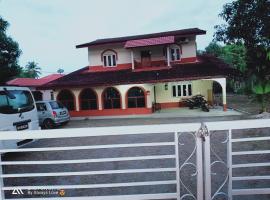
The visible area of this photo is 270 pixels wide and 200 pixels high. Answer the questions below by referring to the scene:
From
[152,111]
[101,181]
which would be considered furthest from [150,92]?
[101,181]

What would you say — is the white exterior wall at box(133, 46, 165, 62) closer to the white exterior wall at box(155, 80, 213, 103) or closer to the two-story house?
the two-story house

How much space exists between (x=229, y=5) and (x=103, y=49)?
11.9 meters

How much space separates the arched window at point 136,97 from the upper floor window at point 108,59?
513cm

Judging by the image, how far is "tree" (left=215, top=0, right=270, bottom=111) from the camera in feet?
53.1

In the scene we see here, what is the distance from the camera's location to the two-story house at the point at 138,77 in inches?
775

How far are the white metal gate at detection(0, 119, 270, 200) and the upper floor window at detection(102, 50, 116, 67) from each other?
14.6m

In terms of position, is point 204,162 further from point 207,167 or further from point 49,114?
point 49,114

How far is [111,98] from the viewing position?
2070 centimetres

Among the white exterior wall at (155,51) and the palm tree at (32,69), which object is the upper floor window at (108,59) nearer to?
the white exterior wall at (155,51)

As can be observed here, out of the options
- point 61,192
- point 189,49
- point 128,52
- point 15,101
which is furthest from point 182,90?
point 61,192

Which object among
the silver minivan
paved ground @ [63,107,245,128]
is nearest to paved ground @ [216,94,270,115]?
paved ground @ [63,107,245,128]

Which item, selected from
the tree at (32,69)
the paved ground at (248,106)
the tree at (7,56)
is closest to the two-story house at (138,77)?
the paved ground at (248,106)

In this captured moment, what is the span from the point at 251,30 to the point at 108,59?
12.9m

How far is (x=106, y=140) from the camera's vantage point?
9.83m
